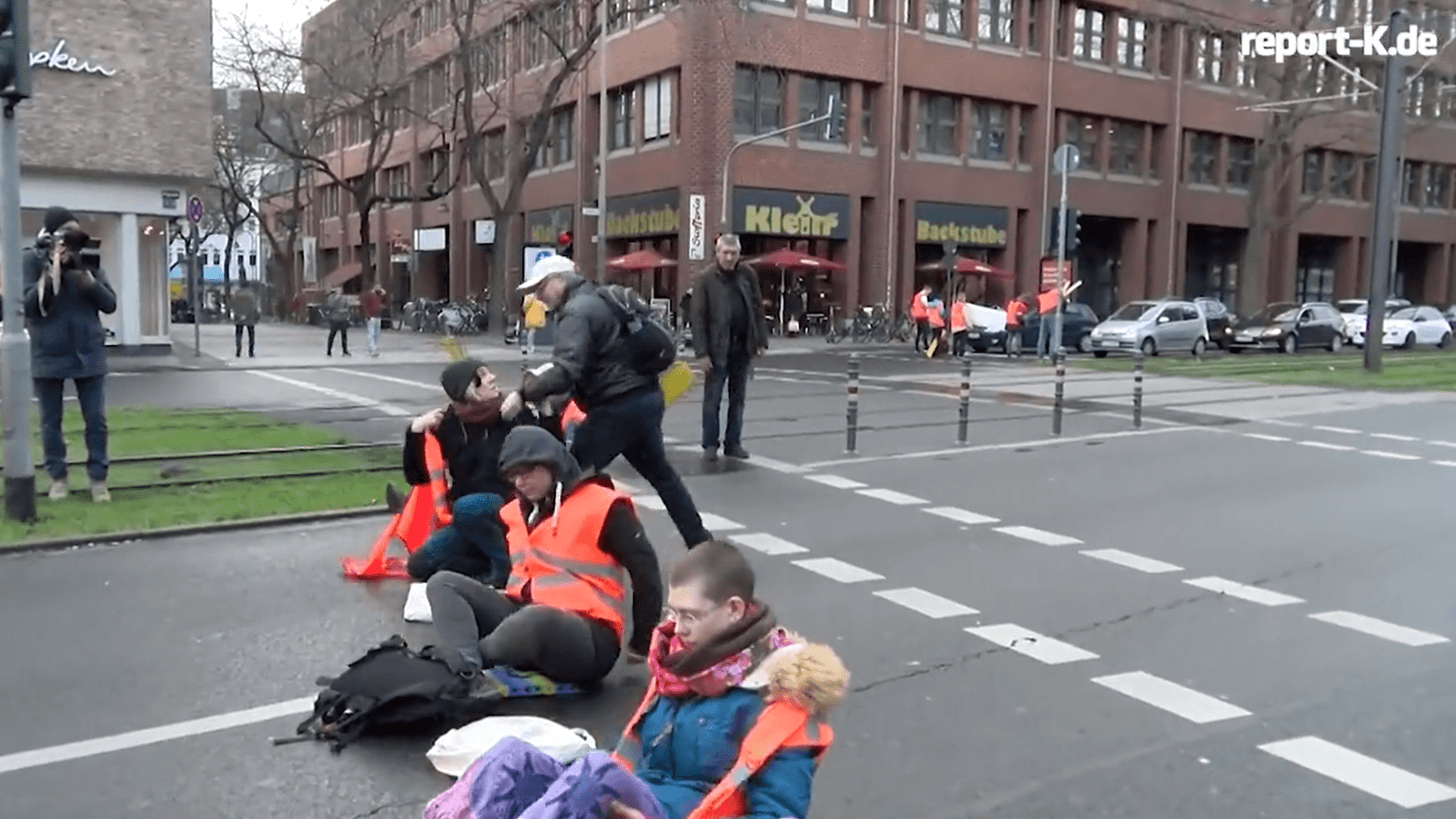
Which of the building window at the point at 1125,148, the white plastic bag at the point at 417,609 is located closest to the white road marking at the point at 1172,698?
the white plastic bag at the point at 417,609

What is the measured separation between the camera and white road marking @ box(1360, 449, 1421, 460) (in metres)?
13.6

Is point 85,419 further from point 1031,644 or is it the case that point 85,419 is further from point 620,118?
point 620,118

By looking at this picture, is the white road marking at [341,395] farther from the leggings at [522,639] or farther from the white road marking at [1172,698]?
the white road marking at [1172,698]

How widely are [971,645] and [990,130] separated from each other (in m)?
42.9

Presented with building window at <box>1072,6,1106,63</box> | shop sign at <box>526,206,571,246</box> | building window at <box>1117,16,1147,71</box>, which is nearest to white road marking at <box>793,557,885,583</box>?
shop sign at <box>526,206,571,246</box>

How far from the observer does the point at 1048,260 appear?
29.7m

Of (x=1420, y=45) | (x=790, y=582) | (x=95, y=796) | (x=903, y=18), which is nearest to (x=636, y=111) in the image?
(x=903, y=18)

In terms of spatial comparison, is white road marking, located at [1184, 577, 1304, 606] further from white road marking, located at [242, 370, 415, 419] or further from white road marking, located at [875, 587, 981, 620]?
white road marking, located at [242, 370, 415, 419]

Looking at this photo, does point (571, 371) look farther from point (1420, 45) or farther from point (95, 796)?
point (1420, 45)

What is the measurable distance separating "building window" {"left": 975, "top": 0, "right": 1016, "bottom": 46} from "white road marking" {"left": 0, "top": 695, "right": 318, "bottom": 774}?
44.0 m

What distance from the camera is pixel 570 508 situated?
5203mm

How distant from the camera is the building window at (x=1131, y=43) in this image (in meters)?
50.4

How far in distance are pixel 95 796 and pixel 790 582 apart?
4128 millimetres

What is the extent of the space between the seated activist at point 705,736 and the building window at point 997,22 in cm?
4521
